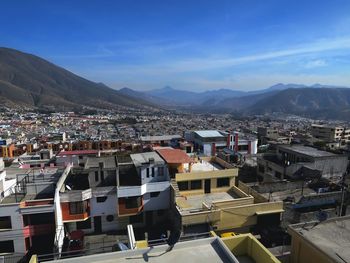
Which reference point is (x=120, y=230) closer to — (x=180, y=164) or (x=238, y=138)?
(x=180, y=164)

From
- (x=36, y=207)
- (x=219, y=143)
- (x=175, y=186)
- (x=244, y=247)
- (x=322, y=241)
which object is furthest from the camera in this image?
(x=219, y=143)

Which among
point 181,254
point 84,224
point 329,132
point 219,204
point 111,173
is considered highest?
point 181,254

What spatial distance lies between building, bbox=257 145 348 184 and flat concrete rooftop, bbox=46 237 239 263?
23.7 m

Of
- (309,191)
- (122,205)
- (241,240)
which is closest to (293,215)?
(309,191)

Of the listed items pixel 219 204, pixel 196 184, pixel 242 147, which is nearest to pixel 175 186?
pixel 196 184

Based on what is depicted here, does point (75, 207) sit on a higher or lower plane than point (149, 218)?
higher

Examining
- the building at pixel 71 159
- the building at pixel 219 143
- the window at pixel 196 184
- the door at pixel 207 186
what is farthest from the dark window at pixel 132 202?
the building at pixel 219 143

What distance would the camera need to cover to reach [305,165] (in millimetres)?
29047

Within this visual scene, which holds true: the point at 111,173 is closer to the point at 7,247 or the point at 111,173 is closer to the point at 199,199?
the point at 199,199

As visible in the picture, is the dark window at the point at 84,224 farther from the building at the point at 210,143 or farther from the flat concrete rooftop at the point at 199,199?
the building at the point at 210,143

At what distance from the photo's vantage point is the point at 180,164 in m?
23.0

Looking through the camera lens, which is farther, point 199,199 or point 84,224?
point 199,199

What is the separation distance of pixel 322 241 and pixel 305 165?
21.8 metres

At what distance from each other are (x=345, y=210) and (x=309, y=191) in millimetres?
4146
